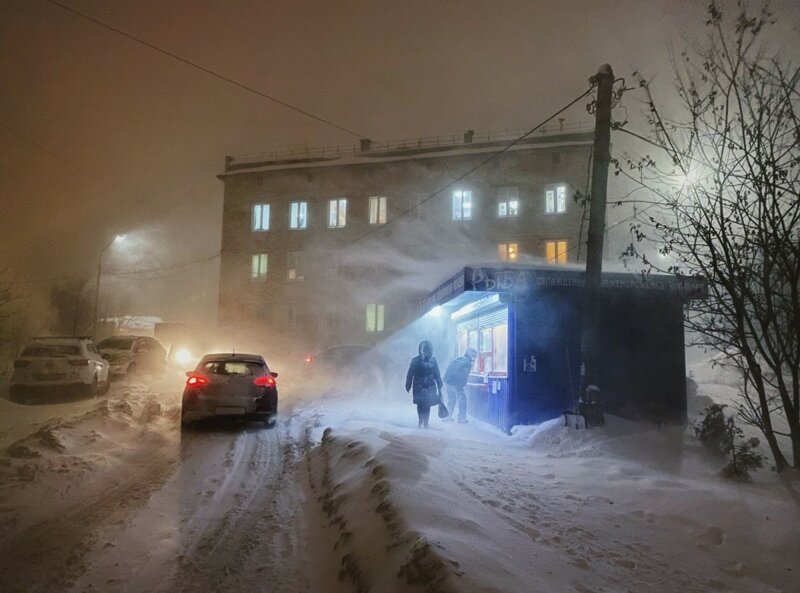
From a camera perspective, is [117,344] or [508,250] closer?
[117,344]

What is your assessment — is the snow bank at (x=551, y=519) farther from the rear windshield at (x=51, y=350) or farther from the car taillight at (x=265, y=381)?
the rear windshield at (x=51, y=350)

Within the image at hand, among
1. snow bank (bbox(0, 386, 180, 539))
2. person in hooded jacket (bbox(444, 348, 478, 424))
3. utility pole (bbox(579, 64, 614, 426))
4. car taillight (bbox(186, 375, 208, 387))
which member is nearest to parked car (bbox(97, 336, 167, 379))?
snow bank (bbox(0, 386, 180, 539))

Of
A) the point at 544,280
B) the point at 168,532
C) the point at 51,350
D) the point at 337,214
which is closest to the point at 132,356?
the point at 51,350

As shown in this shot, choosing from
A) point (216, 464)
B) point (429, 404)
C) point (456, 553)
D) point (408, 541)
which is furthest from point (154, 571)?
point (429, 404)

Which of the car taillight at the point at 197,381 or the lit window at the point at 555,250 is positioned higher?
the lit window at the point at 555,250

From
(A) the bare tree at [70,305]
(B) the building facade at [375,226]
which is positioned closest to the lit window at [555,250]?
(B) the building facade at [375,226]

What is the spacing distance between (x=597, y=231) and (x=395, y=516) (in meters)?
6.35

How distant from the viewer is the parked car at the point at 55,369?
1379 centimetres

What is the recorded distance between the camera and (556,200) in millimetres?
28266

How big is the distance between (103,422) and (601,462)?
8802 mm

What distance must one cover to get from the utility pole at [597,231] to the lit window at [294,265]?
2481 centimetres

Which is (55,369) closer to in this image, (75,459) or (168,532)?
(75,459)

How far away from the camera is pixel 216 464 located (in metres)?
7.48

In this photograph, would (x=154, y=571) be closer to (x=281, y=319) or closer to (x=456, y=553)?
Answer: (x=456, y=553)
